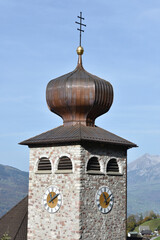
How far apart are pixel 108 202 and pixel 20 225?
560 centimetres

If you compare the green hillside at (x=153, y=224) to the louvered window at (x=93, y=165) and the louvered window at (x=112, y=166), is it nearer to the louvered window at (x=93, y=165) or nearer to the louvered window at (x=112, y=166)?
the louvered window at (x=112, y=166)

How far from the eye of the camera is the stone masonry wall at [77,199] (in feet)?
94.6

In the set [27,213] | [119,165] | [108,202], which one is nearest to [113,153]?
[119,165]

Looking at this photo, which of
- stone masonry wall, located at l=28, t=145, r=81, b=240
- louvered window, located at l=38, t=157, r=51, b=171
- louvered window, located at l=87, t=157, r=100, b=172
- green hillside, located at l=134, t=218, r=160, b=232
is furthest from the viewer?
green hillside, located at l=134, t=218, r=160, b=232

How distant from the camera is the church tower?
1144 inches

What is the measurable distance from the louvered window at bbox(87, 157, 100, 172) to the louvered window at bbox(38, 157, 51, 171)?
2469mm

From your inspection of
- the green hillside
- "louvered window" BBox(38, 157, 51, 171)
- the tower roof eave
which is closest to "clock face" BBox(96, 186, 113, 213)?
the tower roof eave

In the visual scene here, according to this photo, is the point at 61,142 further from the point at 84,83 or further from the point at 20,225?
the point at 20,225

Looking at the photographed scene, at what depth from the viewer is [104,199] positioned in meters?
30.3

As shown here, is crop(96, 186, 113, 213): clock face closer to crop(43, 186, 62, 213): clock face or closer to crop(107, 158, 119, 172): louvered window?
crop(107, 158, 119, 172): louvered window

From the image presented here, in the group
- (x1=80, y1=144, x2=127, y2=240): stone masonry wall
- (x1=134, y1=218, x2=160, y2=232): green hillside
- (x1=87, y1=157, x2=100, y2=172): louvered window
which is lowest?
(x1=134, y1=218, x2=160, y2=232): green hillside

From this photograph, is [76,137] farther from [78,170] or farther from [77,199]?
[77,199]

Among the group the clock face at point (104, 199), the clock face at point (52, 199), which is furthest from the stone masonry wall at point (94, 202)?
the clock face at point (52, 199)

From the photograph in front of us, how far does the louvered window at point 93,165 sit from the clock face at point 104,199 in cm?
118
